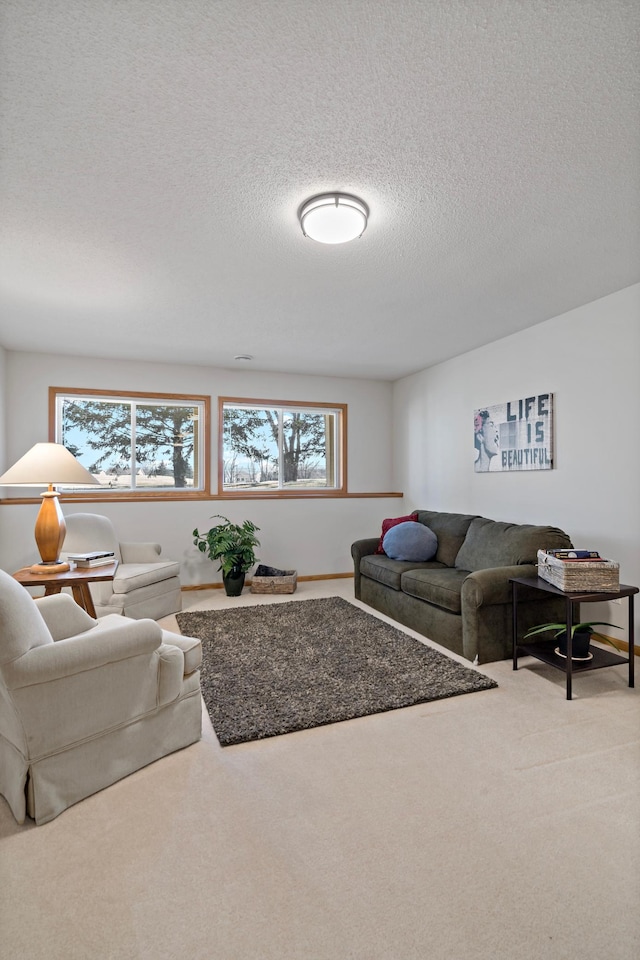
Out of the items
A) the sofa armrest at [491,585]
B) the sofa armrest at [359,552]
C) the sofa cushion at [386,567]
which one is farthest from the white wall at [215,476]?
the sofa armrest at [491,585]

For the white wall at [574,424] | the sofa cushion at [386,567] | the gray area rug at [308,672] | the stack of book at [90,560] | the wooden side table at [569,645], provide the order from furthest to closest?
the sofa cushion at [386,567], the white wall at [574,424], the stack of book at [90,560], the wooden side table at [569,645], the gray area rug at [308,672]

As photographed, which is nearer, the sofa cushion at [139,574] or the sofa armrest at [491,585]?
the sofa armrest at [491,585]

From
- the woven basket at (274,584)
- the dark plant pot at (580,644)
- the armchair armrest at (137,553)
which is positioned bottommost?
the woven basket at (274,584)

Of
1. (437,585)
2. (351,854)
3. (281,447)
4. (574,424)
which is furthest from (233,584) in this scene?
(351,854)

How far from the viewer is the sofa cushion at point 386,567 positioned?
4.18m

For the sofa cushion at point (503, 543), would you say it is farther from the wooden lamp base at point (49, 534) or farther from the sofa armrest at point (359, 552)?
the wooden lamp base at point (49, 534)

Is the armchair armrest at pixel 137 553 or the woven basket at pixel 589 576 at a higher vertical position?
the woven basket at pixel 589 576

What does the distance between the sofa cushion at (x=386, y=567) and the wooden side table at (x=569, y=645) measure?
45.6 inches

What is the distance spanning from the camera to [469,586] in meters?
3.17

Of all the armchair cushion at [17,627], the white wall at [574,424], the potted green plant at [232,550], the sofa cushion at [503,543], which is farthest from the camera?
the potted green plant at [232,550]

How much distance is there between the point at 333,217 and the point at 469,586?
2.24m

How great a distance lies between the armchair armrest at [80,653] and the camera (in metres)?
1.69

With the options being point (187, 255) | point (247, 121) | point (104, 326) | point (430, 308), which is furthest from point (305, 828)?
point (104, 326)

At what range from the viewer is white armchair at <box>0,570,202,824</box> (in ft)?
5.63
